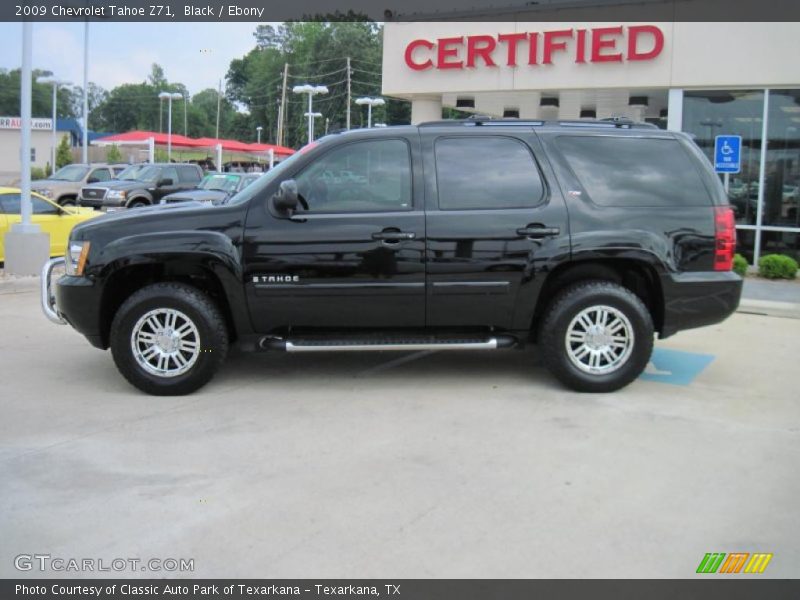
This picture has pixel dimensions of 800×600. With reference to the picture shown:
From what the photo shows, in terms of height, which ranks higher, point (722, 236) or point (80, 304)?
point (722, 236)

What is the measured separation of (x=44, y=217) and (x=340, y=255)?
9179 millimetres

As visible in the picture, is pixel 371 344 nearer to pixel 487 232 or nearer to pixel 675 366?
pixel 487 232

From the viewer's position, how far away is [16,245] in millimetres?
12164

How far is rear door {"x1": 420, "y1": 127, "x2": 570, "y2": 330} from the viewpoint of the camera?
20.1 ft

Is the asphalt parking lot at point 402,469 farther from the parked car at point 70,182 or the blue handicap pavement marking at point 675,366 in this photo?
the parked car at point 70,182

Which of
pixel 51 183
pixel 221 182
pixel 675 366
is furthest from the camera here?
pixel 51 183

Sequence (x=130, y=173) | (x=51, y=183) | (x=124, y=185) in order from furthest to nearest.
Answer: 1. (x=51, y=183)
2. (x=130, y=173)
3. (x=124, y=185)

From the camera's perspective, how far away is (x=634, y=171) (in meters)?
6.36

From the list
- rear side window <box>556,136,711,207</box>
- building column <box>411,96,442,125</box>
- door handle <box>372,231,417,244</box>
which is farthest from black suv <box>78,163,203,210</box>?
rear side window <box>556,136,711,207</box>

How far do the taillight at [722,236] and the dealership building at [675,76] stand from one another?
7307mm

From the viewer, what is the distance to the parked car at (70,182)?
1022 inches

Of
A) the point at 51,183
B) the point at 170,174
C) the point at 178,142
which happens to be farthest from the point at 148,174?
the point at 178,142

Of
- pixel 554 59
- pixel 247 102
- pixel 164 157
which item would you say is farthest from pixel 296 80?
pixel 554 59

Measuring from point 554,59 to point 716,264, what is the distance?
1069 cm
